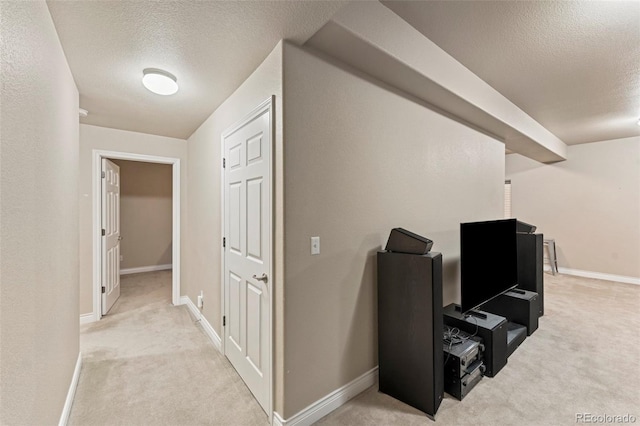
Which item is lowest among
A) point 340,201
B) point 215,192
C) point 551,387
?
point 551,387

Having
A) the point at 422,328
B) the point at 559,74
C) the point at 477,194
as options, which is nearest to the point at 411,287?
the point at 422,328

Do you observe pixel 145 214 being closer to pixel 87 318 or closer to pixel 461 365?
pixel 87 318

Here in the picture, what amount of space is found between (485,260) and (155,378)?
2.96 metres

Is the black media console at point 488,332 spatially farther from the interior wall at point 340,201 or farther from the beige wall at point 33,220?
the beige wall at point 33,220

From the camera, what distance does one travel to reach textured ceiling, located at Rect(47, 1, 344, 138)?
144 cm

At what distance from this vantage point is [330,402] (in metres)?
1.88

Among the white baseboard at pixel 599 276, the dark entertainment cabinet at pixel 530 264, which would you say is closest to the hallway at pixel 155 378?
the dark entertainment cabinet at pixel 530 264

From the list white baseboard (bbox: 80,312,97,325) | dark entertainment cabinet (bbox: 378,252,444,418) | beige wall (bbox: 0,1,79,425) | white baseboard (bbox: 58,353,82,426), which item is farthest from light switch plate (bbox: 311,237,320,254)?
white baseboard (bbox: 80,312,97,325)

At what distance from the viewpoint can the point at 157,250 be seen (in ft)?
19.7

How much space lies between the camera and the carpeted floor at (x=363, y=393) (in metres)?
1.84

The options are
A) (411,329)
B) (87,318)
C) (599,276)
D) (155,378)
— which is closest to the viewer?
(411,329)

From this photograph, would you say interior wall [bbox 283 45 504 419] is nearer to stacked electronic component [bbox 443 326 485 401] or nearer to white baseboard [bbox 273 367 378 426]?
white baseboard [bbox 273 367 378 426]

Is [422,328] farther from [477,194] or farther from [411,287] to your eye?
[477,194]

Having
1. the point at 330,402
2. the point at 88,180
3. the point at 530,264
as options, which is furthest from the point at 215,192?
Answer: the point at 530,264
